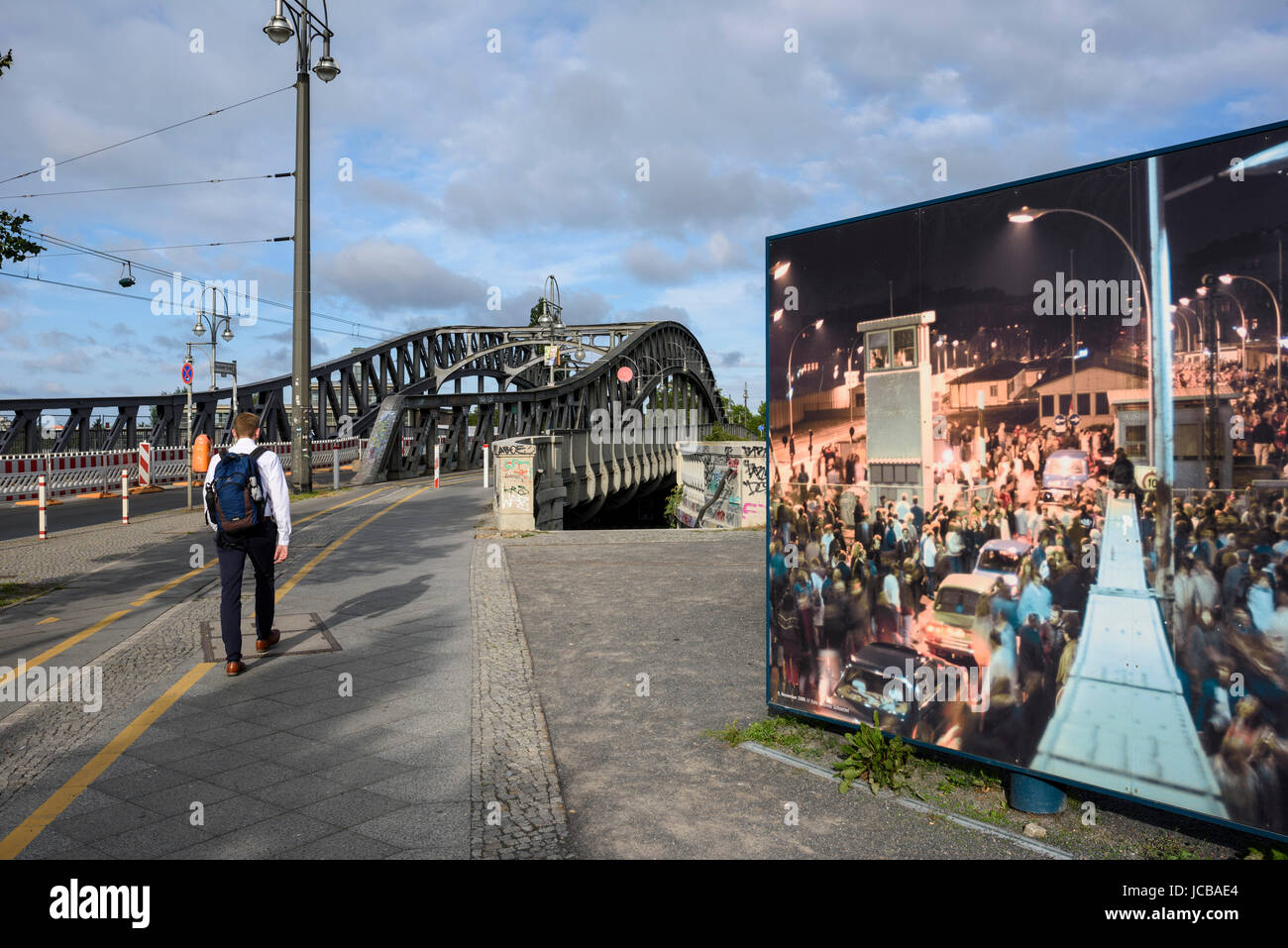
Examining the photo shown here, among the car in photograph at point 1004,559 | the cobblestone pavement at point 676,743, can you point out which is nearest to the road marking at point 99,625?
the cobblestone pavement at point 676,743

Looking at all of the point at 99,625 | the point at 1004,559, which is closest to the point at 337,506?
the point at 99,625

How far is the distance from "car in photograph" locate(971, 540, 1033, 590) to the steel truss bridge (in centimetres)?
2723

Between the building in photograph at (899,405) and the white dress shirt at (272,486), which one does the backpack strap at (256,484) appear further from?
the building in photograph at (899,405)

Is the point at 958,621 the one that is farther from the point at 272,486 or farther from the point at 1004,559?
the point at 272,486

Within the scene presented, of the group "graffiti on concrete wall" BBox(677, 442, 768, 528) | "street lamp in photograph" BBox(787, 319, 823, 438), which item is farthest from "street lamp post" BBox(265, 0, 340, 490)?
"street lamp in photograph" BBox(787, 319, 823, 438)

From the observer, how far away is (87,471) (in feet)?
80.9

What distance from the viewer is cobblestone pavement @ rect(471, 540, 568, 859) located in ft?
11.0

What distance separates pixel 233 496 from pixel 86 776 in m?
2.29

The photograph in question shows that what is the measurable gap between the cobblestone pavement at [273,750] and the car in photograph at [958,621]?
209 centimetres

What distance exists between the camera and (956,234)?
3.75 m

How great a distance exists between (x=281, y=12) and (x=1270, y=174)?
67.1 feet

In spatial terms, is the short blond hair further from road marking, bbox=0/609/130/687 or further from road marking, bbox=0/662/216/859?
road marking, bbox=0/609/130/687
